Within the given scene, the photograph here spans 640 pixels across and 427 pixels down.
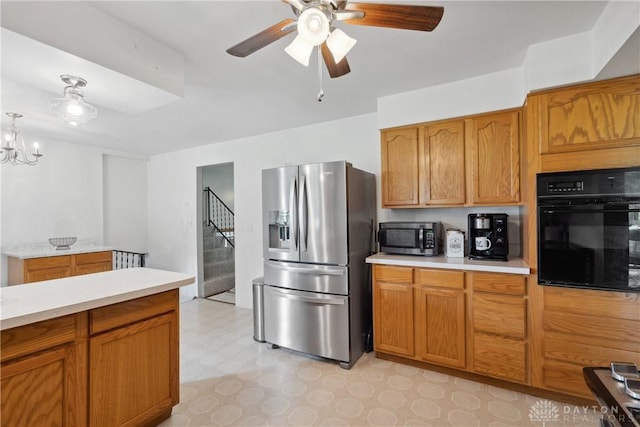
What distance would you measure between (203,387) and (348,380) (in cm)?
114

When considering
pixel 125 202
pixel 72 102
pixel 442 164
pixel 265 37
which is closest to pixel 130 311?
pixel 72 102

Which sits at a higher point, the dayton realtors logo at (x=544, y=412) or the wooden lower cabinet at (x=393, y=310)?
the wooden lower cabinet at (x=393, y=310)

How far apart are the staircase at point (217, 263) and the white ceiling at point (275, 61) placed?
2344mm

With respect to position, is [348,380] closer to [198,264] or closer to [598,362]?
[598,362]

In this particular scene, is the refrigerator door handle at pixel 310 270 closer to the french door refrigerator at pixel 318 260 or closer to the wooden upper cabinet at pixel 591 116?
the french door refrigerator at pixel 318 260

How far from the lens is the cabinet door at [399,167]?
275 cm

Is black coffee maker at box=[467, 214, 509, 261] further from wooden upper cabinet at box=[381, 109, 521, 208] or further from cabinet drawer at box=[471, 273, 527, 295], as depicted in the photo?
cabinet drawer at box=[471, 273, 527, 295]

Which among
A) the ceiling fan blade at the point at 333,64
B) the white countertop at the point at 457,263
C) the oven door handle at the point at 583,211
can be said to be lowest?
the white countertop at the point at 457,263

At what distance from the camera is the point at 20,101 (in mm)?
2781

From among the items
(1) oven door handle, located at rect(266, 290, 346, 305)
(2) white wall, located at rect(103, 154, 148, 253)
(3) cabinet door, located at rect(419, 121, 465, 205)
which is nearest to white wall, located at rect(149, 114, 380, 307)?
(2) white wall, located at rect(103, 154, 148, 253)

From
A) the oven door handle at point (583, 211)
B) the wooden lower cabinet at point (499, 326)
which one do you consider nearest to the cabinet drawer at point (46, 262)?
the wooden lower cabinet at point (499, 326)

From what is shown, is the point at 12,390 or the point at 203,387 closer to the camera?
the point at 12,390

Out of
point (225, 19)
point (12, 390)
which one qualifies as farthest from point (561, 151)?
point (12, 390)

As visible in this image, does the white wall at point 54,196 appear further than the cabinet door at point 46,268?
Yes
